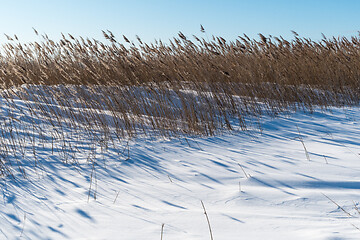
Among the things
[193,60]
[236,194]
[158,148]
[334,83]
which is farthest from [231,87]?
[236,194]

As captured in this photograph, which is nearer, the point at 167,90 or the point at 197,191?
the point at 197,191

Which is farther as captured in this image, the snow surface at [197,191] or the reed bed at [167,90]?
the reed bed at [167,90]

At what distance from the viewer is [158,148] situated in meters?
3.45

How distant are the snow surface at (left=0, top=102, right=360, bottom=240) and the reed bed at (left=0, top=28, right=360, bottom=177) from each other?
0.49 metres

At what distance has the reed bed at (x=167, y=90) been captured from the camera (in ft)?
13.3

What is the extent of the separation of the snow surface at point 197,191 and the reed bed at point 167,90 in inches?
19.2

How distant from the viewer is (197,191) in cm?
238

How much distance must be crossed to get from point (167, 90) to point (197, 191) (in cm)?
296

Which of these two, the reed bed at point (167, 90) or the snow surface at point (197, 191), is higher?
the reed bed at point (167, 90)

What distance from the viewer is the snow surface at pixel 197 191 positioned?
1.78 metres

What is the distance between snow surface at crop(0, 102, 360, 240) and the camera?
5.83 feet

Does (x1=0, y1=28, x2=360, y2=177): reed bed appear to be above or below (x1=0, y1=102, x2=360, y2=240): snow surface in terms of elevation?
above

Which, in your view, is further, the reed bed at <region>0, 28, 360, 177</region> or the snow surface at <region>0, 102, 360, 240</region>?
the reed bed at <region>0, 28, 360, 177</region>

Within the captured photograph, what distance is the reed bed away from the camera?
13.3 ft
